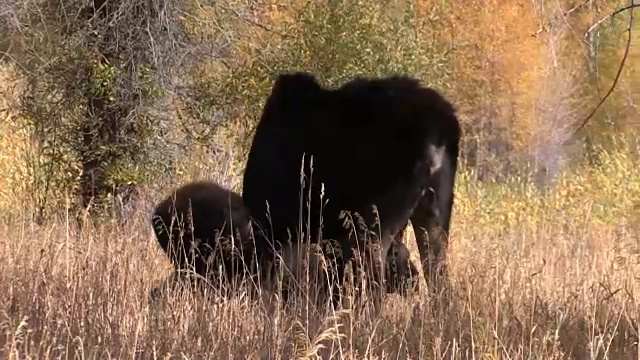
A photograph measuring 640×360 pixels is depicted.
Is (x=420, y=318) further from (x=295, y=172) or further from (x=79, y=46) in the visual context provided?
(x=79, y=46)

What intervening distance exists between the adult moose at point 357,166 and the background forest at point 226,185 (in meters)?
0.46

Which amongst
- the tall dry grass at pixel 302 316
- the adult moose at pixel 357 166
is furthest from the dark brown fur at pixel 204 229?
the tall dry grass at pixel 302 316

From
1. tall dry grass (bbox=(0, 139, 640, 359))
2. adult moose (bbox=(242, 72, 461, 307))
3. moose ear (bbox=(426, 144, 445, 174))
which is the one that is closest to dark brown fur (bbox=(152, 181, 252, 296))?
adult moose (bbox=(242, 72, 461, 307))

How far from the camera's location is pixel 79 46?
980cm

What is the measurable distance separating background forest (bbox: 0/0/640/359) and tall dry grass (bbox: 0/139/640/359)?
2 centimetres

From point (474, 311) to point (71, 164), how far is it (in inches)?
262

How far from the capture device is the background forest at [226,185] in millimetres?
4582

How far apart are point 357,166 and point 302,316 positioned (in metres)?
1.25

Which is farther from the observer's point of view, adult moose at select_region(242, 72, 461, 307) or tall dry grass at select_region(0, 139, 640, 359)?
adult moose at select_region(242, 72, 461, 307)

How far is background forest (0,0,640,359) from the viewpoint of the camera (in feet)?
15.0

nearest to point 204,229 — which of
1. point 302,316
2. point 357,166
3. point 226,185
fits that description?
point 357,166

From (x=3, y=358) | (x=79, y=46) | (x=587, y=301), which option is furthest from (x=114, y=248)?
(x=79, y=46)

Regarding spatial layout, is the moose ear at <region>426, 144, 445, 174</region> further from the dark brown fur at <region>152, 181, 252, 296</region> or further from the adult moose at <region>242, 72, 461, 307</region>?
the dark brown fur at <region>152, 181, 252, 296</region>

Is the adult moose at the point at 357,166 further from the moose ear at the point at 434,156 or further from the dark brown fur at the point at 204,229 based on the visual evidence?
the dark brown fur at the point at 204,229
